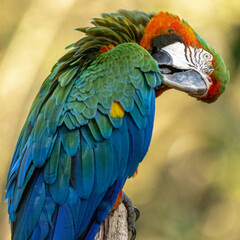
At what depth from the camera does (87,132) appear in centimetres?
222

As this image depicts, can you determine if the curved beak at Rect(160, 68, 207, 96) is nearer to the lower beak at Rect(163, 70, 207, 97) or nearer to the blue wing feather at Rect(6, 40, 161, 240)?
the lower beak at Rect(163, 70, 207, 97)

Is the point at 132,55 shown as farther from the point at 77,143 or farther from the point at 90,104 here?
the point at 77,143

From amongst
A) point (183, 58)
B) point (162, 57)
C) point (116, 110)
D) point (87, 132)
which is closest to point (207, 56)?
point (183, 58)

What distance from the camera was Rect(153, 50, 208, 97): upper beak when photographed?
252 centimetres

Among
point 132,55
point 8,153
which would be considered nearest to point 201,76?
point 132,55

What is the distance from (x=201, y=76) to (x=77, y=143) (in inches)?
31.7

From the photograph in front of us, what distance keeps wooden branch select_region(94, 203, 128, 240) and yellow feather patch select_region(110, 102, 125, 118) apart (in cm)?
58

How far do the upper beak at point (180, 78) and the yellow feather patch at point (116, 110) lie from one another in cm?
37

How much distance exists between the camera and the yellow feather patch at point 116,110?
2.27m

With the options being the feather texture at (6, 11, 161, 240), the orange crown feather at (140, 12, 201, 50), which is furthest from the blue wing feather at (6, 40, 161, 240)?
the orange crown feather at (140, 12, 201, 50)

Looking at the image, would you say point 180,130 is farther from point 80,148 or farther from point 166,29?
point 80,148

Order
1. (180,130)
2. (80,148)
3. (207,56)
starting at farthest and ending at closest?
(180,130), (207,56), (80,148)

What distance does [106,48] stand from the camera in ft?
8.29

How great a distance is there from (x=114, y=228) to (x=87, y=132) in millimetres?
611
